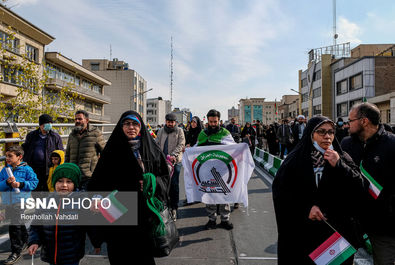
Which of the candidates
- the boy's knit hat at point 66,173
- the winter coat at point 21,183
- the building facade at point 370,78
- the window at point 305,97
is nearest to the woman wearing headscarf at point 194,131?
the winter coat at point 21,183

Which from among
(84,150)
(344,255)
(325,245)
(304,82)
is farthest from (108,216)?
(304,82)

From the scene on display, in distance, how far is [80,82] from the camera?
158ft

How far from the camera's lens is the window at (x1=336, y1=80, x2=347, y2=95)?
46.9 meters

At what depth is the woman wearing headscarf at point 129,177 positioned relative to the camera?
2809 mm

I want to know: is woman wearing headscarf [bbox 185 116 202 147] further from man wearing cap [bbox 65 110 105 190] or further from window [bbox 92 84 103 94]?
window [bbox 92 84 103 94]

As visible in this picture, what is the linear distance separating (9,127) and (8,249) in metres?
2.67

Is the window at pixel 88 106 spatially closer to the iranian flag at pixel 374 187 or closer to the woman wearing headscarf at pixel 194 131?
the woman wearing headscarf at pixel 194 131

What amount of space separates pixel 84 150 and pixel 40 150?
0.81m

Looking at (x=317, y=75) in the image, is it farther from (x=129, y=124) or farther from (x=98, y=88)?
(x=129, y=124)

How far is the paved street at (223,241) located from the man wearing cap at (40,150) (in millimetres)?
1064

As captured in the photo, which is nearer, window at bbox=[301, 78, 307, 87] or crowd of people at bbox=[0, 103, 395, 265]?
crowd of people at bbox=[0, 103, 395, 265]

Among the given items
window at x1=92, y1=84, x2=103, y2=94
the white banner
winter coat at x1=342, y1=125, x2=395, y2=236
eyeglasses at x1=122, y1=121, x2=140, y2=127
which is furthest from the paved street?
window at x1=92, y1=84, x2=103, y2=94

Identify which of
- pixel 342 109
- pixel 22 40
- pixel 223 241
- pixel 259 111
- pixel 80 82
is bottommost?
pixel 223 241

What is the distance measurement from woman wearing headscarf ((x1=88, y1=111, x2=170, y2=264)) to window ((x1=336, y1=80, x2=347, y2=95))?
162 ft
